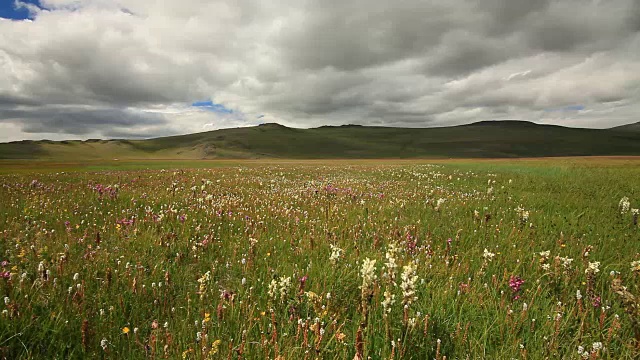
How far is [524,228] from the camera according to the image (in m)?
6.59

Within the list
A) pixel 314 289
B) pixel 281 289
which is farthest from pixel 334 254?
pixel 281 289

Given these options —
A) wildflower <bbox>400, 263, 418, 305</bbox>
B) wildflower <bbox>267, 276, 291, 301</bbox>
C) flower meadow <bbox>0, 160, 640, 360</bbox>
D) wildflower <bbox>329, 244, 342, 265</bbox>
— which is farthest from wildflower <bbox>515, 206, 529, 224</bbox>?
wildflower <bbox>267, 276, 291, 301</bbox>

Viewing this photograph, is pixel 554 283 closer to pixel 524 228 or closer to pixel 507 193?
pixel 524 228

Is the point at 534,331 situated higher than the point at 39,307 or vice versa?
the point at 39,307

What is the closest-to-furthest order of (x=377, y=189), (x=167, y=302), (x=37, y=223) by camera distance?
(x=167, y=302) → (x=37, y=223) → (x=377, y=189)

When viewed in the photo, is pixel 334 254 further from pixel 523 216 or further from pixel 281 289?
pixel 523 216

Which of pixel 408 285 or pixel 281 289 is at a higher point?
pixel 408 285

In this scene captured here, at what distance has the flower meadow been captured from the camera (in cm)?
266

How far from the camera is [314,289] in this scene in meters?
3.73

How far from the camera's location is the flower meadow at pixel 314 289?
2.66 meters

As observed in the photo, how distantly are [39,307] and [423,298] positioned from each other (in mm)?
3958

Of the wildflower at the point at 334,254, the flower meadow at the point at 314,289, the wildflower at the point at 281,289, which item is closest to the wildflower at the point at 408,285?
the flower meadow at the point at 314,289

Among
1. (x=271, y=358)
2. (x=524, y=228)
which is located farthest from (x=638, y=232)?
(x=271, y=358)

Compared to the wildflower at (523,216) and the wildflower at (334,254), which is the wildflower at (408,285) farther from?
the wildflower at (523,216)
